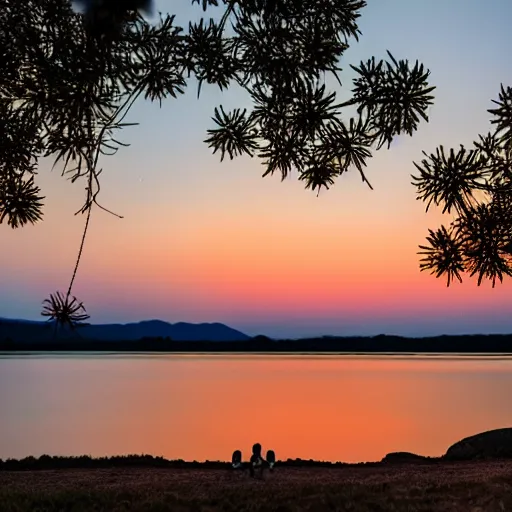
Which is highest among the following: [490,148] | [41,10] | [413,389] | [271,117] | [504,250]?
[41,10]

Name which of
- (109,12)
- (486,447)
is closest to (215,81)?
(109,12)

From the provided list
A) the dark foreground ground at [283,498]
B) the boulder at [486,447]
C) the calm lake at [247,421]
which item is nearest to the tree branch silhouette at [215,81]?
the dark foreground ground at [283,498]

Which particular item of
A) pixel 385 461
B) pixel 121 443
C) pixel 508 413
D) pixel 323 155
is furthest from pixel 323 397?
pixel 323 155

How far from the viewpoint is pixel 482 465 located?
20.2 m

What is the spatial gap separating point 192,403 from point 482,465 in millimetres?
75471

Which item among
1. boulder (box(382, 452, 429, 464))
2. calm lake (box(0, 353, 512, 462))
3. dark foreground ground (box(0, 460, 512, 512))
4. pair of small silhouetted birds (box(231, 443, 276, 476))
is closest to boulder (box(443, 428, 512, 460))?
boulder (box(382, 452, 429, 464))

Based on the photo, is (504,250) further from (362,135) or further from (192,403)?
(192,403)

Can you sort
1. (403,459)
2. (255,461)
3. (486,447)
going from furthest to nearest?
(403,459) → (486,447) → (255,461)

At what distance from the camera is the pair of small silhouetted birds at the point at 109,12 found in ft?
13.5

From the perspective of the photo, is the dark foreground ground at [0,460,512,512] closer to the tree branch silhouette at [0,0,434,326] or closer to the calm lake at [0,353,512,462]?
the tree branch silhouette at [0,0,434,326]

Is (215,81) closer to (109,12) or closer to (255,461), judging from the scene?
(109,12)

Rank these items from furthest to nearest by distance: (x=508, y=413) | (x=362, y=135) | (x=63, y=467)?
(x=508, y=413) < (x=63, y=467) < (x=362, y=135)

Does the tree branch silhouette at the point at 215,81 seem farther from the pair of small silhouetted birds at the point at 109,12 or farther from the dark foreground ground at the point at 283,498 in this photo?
the dark foreground ground at the point at 283,498

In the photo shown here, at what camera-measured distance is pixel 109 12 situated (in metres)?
4.32
